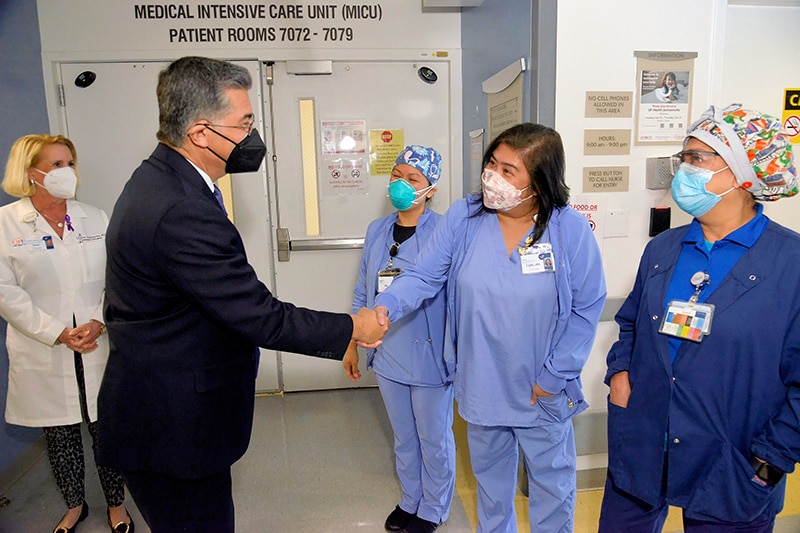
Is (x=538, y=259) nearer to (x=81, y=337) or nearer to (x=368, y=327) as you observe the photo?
(x=368, y=327)

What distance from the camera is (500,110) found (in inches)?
101

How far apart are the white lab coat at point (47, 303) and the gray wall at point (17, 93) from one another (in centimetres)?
53

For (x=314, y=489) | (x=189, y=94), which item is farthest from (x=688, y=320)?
(x=314, y=489)

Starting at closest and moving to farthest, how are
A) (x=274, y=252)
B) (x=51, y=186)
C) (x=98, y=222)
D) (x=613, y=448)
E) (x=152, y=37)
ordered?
(x=613, y=448)
(x=51, y=186)
(x=98, y=222)
(x=152, y=37)
(x=274, y=252)

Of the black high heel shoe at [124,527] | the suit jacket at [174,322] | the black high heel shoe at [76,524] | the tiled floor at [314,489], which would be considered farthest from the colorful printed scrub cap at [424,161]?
the black high heel shoe at [76,524]

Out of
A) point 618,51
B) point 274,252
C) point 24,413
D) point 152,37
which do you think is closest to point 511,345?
point 618,51

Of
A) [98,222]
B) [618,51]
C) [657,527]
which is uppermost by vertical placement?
[618,51]

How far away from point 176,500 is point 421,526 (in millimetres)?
1128

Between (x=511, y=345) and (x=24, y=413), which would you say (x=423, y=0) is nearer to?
(x=511, y=345)

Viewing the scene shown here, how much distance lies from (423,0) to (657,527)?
3031mm

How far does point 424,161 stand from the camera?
210 centimetres

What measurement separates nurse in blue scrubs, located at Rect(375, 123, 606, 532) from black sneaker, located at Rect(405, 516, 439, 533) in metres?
0.54

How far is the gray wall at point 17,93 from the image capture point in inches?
101

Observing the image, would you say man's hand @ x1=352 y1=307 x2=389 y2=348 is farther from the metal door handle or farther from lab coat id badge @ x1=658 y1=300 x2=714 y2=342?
the metal door handle
